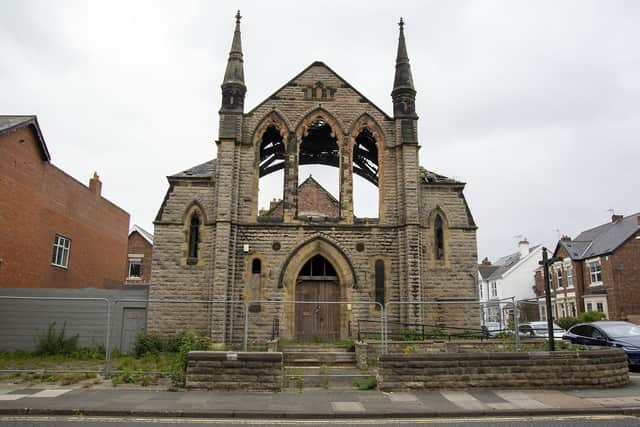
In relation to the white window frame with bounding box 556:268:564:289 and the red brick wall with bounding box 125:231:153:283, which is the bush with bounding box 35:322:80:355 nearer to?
the red brick wall with bounding box 125:231:153:283

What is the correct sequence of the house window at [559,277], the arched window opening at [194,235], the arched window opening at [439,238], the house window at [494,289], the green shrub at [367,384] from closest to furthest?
the green shrub at [367,384], the arched window opening at [194,235], the arched window opening at [439,238], the house window at [559,277], the house window at [494,289]

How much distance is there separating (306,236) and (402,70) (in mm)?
8209

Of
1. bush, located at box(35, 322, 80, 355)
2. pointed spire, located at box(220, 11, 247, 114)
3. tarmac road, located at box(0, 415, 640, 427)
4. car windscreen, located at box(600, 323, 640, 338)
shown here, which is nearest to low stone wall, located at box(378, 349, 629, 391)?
tarmac road, located at box(0, 415, 640, 427)

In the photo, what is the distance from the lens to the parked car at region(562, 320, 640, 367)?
1551 centimetres

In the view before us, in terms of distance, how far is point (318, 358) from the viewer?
15906 millimetres

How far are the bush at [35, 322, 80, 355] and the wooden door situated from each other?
8250 mm

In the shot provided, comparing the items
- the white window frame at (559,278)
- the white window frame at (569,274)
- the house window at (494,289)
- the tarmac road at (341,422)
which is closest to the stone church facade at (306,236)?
the tarmac road at (341,422)

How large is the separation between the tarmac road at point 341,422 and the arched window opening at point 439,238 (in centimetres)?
1120

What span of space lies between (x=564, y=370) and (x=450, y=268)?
334 inches

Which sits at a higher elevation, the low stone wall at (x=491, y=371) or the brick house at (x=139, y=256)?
the brick house at (x=139, y=256)

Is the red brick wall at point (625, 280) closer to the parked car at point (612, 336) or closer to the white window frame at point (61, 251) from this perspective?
the parked car at point (612, 336)

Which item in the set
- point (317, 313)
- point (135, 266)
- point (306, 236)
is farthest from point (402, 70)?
point (135, 266)

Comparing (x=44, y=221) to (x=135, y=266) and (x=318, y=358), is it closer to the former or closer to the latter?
(x=135, y=266)

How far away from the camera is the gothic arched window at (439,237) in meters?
20.2
